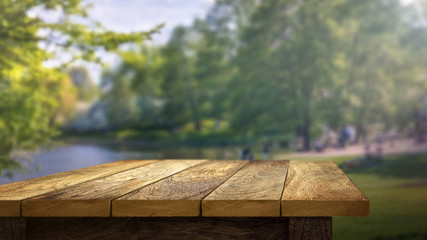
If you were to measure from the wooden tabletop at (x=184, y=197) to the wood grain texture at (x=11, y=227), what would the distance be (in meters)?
0.07

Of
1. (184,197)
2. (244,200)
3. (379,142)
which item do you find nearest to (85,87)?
(379,142)

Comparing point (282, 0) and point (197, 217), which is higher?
point (282, 0)

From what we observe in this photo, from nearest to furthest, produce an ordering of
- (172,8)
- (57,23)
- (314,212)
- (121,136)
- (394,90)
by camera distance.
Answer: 1. (314,212)
2. (57,23)
3. (172,8)
4. (394,90)
5. (121,136)

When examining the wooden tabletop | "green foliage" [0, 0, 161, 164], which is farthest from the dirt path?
the wooden tabletop

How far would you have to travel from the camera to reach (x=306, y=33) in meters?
11.2

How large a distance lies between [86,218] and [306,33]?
10.2 m

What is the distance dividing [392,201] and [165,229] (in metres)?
8.66

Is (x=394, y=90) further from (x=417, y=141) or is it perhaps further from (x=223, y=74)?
(x=223, y=74)

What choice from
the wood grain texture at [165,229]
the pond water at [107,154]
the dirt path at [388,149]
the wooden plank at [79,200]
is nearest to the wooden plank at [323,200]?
the wood grain texture at [165,229]

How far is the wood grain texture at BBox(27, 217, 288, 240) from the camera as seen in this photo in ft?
5.41

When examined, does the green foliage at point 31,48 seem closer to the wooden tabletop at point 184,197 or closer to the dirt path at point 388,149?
the wooden tabletop at point 184,197

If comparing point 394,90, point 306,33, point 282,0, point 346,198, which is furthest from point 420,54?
point 346,198

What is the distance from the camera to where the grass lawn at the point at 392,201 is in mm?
8391

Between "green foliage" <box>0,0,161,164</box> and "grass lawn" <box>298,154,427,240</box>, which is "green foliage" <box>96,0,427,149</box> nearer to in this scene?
"grass lawn" <box>298,154,427,240</box>
